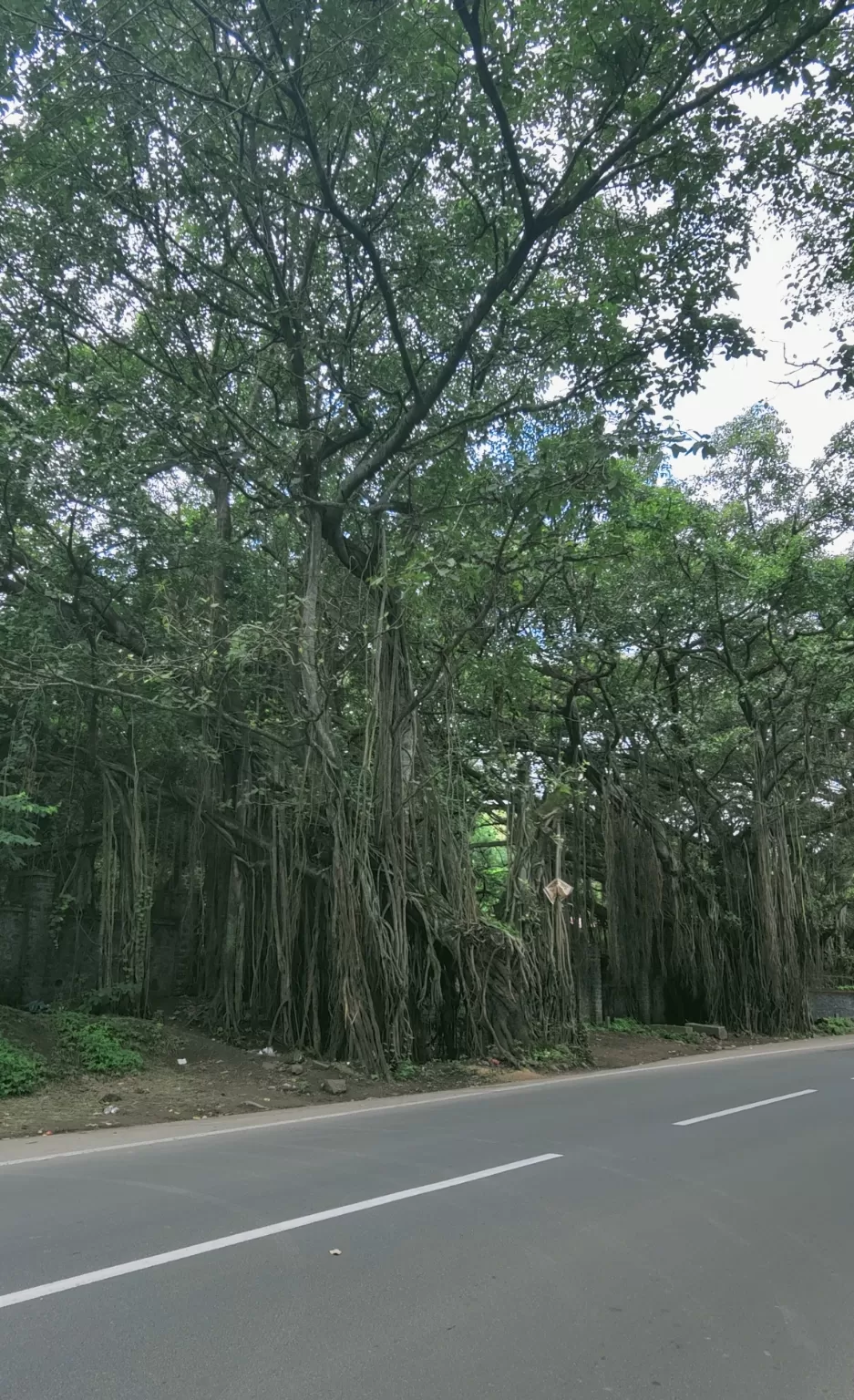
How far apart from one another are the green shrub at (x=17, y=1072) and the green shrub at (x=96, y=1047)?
1.84 feet

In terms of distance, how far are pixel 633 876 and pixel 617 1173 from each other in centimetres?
1151

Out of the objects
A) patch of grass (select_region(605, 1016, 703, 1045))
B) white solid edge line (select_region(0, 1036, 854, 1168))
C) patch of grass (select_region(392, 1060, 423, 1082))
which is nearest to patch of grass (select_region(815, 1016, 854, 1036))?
patch of grass (select_region(605, 1016, 703, 1045))

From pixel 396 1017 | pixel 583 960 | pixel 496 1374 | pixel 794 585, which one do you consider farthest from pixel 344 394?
pixel 583 960

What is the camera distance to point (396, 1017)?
10477 mm

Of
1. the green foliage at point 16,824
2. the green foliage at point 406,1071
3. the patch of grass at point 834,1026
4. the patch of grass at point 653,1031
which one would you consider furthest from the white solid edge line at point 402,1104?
the patch of grass at point 834,1026

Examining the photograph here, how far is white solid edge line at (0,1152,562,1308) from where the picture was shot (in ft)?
11.9

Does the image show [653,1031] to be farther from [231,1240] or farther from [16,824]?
[231,1240]

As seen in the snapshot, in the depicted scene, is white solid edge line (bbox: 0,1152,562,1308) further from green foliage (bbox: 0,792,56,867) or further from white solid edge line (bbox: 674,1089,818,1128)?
green foliage (bbox: 0,792,56,867)

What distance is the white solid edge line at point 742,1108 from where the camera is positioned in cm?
781

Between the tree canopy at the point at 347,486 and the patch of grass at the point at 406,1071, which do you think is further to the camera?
the patch of grass at the point at 406,1071

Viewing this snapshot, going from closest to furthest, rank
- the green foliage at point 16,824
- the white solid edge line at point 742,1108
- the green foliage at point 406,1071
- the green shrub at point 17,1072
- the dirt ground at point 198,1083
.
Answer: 1. the white solid edge line at point 742,1108
2. the dirt ground at point 198,1083
3. the green shrub at point 17,1072
4. the green foliage at point 16,824
5. the green foliage at point 406,1071

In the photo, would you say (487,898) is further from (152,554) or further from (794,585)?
(152,554)

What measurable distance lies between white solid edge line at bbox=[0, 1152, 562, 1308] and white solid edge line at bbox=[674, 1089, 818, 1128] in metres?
2.55

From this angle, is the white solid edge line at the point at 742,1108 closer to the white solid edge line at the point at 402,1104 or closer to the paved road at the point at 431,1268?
the paved road at the point at 431,1268
